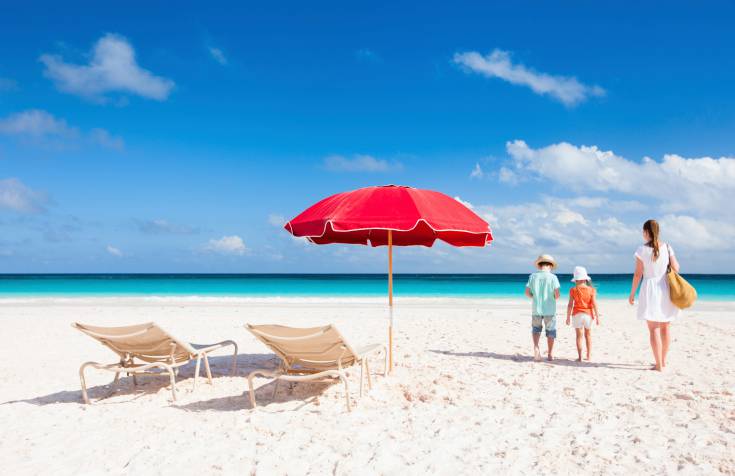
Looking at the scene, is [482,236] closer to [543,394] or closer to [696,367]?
[543,394]

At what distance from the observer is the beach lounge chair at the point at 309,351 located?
4.52 meters

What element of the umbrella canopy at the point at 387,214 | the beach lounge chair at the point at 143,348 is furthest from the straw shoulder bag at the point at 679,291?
the beach lounge chair at the point at 143,348

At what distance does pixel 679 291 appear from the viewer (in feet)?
19.2

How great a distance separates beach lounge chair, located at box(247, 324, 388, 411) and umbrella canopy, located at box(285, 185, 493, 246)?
0.88 metres

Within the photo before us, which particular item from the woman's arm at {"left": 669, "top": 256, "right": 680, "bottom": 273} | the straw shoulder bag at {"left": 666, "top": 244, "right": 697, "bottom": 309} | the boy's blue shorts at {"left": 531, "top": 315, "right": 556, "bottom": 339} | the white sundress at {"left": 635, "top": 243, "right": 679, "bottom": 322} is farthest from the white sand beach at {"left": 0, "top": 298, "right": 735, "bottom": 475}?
the woman's arm at {"left": 669, "top": 256, "right": 680, "bottom": 273}

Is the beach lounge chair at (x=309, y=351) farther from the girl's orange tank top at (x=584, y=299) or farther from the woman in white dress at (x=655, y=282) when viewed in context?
the woman in white dress at (x=655, y=282)

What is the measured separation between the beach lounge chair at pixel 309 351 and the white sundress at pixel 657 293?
3.33m

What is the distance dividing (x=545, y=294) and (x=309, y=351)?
11.1 feet

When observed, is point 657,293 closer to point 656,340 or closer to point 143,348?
point 656,340

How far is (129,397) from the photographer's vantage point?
5.28 metres

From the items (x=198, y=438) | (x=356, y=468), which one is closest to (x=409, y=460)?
(x=356, y=468)

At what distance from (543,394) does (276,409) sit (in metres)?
2.52

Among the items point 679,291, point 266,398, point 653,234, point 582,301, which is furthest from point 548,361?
point 266,398

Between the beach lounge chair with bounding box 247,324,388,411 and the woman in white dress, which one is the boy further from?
the beach lounge chair with bounding box 247,324,388,411
